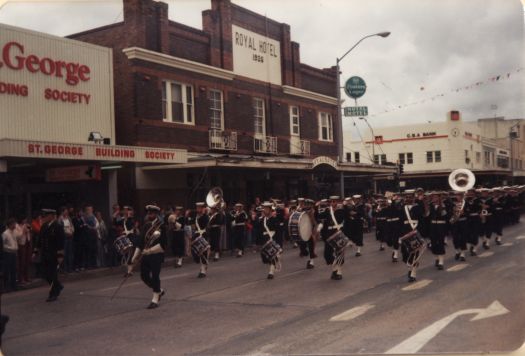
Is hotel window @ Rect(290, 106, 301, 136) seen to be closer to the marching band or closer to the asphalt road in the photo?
the marching band

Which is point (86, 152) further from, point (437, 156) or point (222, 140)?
point (437, 156)

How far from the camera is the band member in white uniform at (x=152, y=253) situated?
34.9 feet

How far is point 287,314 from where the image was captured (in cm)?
958

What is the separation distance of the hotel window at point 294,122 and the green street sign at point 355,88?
10.2ft

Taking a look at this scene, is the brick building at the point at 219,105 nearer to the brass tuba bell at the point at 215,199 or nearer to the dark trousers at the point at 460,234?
the brass tuba bell at the point at 215,199

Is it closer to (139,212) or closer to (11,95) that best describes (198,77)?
(139,212)

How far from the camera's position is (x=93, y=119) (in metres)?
20.2

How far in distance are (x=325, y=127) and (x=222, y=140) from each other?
10.5m

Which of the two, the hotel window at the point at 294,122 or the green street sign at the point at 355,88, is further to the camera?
the hotel window at the point at 294,122

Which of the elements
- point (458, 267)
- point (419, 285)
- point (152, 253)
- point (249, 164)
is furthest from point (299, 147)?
point (152, 253)

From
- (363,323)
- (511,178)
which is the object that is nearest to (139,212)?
(363,323)

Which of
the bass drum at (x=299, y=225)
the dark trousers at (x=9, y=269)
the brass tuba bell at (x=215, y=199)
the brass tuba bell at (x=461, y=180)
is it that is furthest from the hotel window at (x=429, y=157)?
the dark trousers at (x=9, y=269)

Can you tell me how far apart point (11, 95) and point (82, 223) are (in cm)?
475

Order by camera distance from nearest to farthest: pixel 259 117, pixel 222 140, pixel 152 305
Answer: pixel 152 305, pixel 222 140, pixel 259 117
